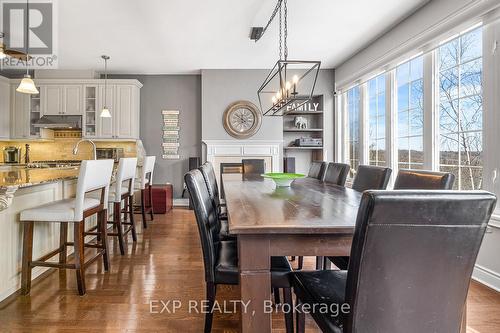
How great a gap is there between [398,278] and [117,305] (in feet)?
6.23

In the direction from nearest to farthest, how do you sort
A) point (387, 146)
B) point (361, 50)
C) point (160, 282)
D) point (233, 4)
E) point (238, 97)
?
point (160, 282), point (233, 4), point (387, 146), point (361, 50), point (238, 97)

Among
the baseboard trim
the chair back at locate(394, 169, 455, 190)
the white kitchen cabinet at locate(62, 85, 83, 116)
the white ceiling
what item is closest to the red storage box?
the white kitchen cabinet at locate(62, 85, 83, 116)

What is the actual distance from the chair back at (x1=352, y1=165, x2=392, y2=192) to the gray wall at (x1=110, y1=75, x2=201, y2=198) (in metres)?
3.82

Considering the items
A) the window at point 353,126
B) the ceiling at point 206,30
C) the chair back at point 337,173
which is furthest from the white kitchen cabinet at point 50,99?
the window at point 353,126

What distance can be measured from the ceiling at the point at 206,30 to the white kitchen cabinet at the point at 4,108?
105 centimetres

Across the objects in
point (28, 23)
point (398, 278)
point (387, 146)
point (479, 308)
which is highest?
point (28, 23)

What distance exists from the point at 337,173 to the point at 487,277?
1.48 m

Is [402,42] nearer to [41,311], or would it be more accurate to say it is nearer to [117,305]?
[117,305]

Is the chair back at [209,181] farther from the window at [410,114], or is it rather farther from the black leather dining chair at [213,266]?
the window at [410,114]

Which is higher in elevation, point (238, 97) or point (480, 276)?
point (238, 97)

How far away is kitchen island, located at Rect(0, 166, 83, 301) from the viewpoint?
72.7 inches

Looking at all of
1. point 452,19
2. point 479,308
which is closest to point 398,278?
point 479,308

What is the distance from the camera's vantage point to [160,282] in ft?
7.55

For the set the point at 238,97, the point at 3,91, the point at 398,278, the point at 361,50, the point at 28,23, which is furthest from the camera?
the point at 238,97
